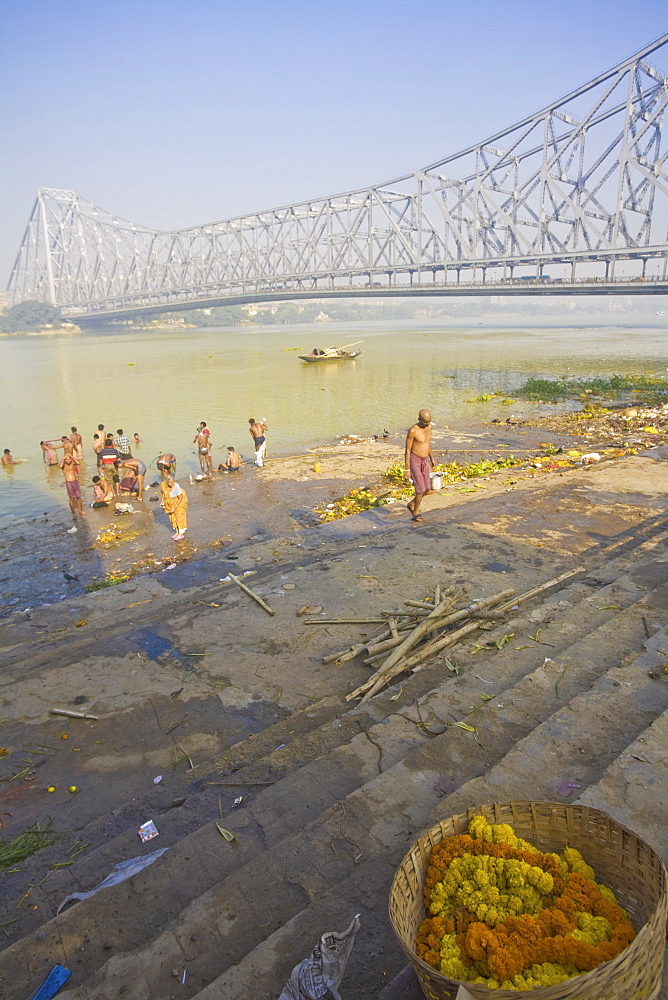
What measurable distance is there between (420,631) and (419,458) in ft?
11.4

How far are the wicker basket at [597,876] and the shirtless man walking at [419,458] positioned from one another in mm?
5314

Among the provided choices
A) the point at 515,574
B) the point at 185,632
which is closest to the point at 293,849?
the point at 185,632

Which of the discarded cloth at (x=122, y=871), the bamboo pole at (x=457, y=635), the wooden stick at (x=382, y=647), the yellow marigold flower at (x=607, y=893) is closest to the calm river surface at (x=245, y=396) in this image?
the wooden stick at (x=382, y=647)

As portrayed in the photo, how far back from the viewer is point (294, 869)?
2301mm

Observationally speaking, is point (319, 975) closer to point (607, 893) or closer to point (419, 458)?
point (607, 893)

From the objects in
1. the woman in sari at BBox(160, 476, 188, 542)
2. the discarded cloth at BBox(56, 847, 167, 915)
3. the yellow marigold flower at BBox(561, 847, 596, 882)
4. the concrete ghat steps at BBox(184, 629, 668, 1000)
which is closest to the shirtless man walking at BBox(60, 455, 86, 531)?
the woman in sari at BBox(160, 476, 188, 542)

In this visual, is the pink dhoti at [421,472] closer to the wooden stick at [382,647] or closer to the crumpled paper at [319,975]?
the wooden stick at [382,647]

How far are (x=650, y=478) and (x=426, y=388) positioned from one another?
16507 millimetres

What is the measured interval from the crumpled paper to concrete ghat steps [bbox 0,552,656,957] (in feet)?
2.25

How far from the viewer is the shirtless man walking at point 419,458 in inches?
285

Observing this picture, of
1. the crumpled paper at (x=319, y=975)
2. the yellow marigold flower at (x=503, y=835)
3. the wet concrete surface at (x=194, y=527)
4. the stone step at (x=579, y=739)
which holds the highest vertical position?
the yellow marigold flower at (x=503, y=835)

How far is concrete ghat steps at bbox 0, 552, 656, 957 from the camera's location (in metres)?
2.53

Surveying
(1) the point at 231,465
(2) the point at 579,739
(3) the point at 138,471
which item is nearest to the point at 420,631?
(2) the point at 579,739

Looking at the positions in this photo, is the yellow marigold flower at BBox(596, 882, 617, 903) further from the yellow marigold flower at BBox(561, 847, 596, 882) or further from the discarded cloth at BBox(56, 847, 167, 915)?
the discarded cloth at BBox(56, 847, 167, 915)
